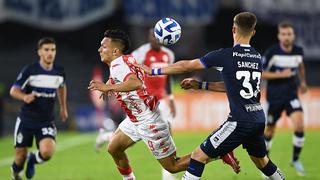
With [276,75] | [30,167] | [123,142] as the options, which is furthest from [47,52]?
[276,75]

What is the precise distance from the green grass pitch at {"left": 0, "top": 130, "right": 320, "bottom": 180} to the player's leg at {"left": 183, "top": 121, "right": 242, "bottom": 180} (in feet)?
11.7

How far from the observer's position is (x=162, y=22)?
956 cm

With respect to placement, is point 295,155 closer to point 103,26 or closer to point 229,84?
point 229,84

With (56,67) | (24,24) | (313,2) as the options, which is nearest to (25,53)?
(24,24)

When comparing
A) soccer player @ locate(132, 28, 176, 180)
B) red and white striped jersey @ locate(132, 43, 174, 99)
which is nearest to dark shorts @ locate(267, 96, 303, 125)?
soccer player @ locate(132, 28, 176, 180)

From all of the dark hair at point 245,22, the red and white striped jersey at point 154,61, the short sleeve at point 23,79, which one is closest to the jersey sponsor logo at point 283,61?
the red and white striped jersey at point 154,61

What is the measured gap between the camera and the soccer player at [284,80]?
43.7 ft

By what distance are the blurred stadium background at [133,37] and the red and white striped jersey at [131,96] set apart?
1165 centimetres

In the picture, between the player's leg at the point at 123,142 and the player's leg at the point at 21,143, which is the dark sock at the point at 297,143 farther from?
the player's leg at the point at 21,143

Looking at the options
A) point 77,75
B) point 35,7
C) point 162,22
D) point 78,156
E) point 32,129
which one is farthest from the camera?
point 77,75

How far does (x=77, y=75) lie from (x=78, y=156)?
13404mm

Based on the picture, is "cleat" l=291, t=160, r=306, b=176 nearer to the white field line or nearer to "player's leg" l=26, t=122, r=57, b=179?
"player's leg" l=26, t=122, r=57, b=179

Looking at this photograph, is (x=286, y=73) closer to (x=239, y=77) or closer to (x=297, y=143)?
(x=297, y=143)

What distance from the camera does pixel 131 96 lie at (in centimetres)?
973
